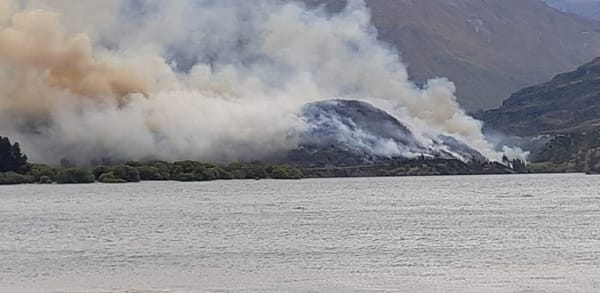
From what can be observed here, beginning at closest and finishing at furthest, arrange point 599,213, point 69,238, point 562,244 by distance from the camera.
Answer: point 562,244
point 69,238
point 599,213

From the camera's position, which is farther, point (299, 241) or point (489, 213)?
point (489, 213)

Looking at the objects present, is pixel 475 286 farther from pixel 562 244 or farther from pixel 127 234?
pixel 127 234

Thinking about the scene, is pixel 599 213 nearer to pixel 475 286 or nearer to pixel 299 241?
pixel 299 241

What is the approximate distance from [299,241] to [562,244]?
26383 millimetres

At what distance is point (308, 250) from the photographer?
97.6m

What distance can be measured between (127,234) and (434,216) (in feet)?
152

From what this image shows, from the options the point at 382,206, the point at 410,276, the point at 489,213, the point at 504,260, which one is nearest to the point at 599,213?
the point at 489,213

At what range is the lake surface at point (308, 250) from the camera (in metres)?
71.8

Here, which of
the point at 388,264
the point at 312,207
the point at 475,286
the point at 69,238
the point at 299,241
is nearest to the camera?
the point at 475,286

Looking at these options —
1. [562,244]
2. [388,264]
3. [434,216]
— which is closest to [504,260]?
[388,264]

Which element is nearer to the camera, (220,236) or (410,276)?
(410,276)

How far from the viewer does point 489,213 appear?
152 m

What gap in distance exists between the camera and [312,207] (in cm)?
17900

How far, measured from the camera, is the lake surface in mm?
71812
